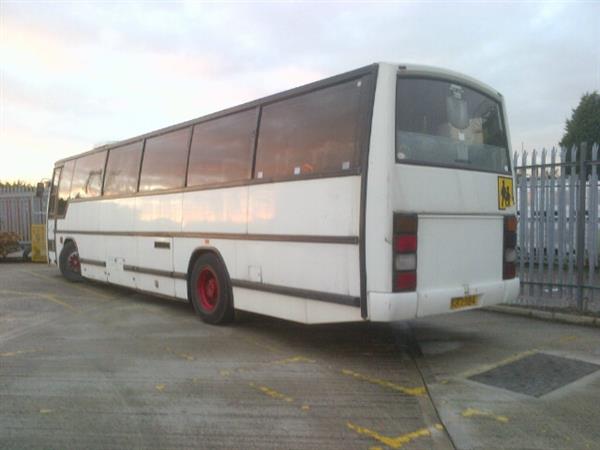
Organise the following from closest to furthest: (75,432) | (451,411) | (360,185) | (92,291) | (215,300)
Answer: (75,432), (451,411), (360,185), (215,300), (92,291)

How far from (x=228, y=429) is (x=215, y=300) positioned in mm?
3578

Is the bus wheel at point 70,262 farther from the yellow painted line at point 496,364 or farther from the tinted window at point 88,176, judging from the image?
the yellow painted line at point 496,364

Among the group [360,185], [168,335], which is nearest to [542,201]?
[360,185]

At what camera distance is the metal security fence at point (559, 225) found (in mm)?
7371

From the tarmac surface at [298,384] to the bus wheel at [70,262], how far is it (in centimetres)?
375

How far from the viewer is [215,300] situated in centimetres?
733

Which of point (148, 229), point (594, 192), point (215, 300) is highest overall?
point (594, 192)

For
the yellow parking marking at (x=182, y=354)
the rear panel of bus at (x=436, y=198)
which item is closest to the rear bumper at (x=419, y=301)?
the rear panel of bus at (x=436, y=198)

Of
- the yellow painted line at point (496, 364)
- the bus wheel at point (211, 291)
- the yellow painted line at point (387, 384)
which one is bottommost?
the yellow painted line at point (387, 384)

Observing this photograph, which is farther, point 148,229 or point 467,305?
point 148,229

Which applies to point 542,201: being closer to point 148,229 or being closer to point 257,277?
point 257,277

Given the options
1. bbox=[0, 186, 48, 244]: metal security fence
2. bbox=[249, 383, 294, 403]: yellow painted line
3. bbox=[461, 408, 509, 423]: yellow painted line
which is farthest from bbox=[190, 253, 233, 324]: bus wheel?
bbox=[0, 186, 48, 244]: metal security fence

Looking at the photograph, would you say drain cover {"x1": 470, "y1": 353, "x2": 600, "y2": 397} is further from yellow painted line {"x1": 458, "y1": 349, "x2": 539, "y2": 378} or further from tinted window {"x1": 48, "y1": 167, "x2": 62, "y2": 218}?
tinted window {"x1": 48, "y1": 167, "x2": 62, "y2": 218}

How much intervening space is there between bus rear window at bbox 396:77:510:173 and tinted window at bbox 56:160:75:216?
873cm
